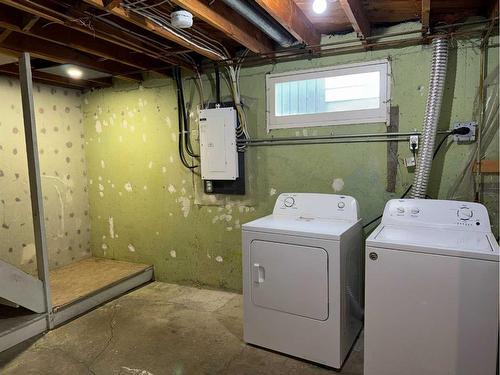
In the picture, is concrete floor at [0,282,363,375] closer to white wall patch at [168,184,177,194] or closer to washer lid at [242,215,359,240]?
washer lid at [242,215,359,240]

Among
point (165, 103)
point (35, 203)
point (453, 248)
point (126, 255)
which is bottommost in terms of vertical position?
point (126, 255)

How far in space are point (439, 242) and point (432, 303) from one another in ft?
1.01

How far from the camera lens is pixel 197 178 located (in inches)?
132

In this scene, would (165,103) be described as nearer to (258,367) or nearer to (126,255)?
(126,255)

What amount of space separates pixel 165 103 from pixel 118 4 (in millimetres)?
1567

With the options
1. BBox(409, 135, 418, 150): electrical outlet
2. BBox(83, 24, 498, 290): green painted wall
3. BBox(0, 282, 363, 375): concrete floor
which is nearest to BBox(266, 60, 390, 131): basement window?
BBox(83, 24, 498, 290): green painted wall

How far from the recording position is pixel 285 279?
219 centimetres

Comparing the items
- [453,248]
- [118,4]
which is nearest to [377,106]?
[453,248]

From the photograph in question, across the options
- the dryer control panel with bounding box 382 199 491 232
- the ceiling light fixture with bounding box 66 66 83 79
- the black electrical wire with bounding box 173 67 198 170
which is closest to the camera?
the dryer control panel with bounding box 382 199 491 232

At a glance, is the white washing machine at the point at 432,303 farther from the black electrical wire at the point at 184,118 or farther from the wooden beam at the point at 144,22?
the black electrical wire at the point at 184,118

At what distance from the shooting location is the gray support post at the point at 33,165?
2.47 metres

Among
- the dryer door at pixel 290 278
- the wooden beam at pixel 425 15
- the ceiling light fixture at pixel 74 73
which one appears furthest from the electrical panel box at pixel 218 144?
the wooden beam at pixel 425 15

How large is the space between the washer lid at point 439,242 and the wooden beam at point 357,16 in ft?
4.28

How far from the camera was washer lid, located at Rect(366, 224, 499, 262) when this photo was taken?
5.40ft
